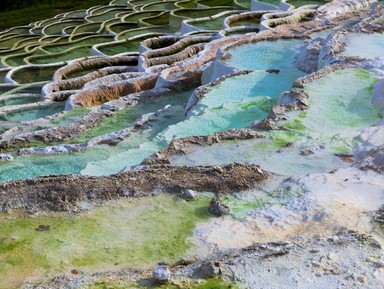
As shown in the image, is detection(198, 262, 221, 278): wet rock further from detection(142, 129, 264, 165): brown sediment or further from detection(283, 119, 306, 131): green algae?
detection(283, 119, 306, 131): green algae

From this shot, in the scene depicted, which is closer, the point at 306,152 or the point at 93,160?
the point at 306,152

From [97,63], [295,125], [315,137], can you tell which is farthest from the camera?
[97,63]

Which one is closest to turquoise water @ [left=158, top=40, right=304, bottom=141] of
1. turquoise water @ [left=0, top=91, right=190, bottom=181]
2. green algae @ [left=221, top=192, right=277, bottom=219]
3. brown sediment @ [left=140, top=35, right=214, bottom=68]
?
turquoise water @ [left=0, top=91, right=190, bottom=181]

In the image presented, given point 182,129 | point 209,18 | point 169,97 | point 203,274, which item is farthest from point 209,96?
point 209,18

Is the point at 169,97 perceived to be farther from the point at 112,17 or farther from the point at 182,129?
the point at 112,17

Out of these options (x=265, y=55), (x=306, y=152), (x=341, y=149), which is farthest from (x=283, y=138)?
(x=265, y=55)

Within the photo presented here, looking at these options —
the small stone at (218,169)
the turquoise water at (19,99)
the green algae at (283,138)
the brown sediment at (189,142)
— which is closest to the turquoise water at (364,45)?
the green algae at (283,138)

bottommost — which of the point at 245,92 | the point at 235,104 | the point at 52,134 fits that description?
the point at 52,134

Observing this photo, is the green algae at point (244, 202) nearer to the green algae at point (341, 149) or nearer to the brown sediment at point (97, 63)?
the green algae at point (341, 149)

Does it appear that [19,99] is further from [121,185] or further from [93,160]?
[121,185]
